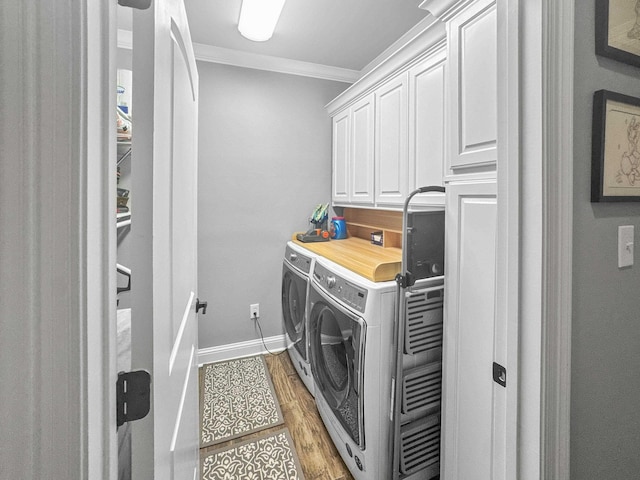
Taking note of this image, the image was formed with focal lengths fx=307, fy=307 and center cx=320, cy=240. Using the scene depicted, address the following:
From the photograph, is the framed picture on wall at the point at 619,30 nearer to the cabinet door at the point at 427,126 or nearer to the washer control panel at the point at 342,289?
the cabinet door at the point at 427,126

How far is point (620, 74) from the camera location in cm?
78

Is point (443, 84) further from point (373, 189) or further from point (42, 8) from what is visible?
point (42, 8)

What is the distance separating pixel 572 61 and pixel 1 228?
3.57ft

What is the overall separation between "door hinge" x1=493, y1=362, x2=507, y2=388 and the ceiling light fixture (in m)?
2.14

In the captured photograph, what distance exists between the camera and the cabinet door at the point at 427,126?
1602 mm

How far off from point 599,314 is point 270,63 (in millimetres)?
2822

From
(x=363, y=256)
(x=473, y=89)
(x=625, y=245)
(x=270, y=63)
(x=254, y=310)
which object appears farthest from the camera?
(x=254, y=310)

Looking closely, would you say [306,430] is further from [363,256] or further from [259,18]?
[259,18]

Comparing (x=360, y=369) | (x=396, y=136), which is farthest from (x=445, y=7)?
(x=360, y=369)

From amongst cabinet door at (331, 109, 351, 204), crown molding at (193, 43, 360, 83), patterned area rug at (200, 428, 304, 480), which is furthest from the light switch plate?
crown molding at (193, 43, 360, 83)

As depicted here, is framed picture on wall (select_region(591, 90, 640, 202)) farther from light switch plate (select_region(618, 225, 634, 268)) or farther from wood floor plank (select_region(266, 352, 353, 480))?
wood floor plank (select_region(266, 352, 353, 480))

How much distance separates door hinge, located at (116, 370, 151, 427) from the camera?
537 mm

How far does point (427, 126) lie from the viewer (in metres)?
1.69

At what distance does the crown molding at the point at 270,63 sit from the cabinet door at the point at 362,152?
2.10 feet
